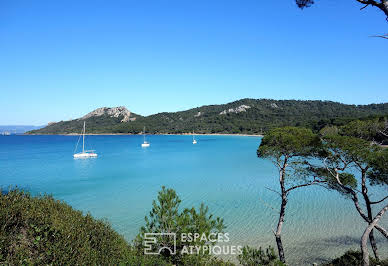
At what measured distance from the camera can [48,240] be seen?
14.5ft

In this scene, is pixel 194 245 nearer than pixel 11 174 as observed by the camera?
Yes

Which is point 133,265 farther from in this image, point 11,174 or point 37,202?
point 11,174

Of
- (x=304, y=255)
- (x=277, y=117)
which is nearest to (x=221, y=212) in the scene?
(x=304, y=255)

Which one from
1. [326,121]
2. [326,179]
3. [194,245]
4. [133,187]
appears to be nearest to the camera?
[194,245]

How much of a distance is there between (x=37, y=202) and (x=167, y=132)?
15930 cm

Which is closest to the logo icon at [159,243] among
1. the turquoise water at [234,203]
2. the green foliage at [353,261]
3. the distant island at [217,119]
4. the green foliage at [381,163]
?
the green foliage at [353,261]

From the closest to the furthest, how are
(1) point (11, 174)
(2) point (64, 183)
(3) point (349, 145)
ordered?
(3) point (349, 145), (2) point (64, 183), (1) point (11, 174)

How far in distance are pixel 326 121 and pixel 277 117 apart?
57543mm

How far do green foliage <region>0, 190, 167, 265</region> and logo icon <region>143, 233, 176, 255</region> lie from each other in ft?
2.73

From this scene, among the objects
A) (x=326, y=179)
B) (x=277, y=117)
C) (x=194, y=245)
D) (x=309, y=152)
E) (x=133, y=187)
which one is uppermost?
(x=277, y=117)

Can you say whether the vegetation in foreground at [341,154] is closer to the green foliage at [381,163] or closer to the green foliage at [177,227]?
the green foliage at [381,163]

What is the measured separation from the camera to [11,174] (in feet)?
107

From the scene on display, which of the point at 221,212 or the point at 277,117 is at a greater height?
the point at 277,117

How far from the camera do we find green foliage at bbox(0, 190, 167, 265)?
410 centimetres
